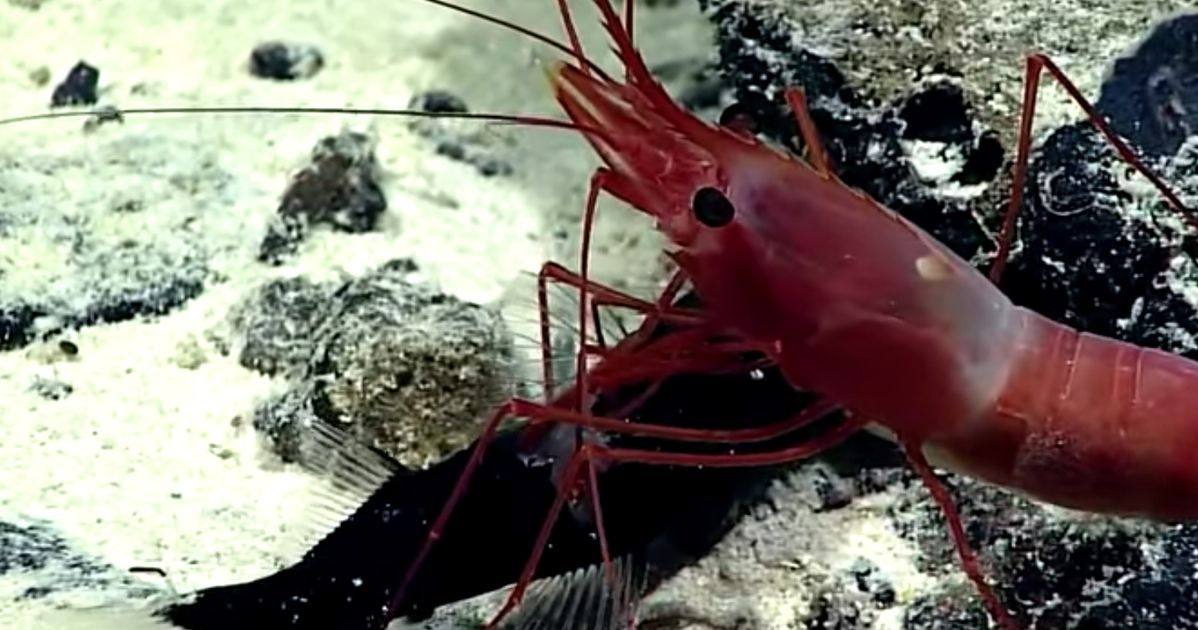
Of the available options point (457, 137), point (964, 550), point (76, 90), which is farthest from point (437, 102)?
point (964, 550)

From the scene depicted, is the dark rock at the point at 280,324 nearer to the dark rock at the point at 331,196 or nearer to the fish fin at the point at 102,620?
the dark rock at the point at 331,196

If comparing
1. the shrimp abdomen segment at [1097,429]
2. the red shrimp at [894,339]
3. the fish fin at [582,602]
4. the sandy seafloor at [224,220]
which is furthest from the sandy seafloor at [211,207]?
the shrimp abdomen segment at [1097,429]

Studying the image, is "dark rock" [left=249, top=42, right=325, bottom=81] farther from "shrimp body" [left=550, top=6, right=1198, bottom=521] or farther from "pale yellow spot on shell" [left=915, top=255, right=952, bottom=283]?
"pale yellow spot on shell" [left=915, top=255, right=952, bottom=283]

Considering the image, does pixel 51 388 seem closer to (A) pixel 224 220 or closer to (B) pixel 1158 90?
(A) pixel 224 220

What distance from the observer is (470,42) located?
5086mm

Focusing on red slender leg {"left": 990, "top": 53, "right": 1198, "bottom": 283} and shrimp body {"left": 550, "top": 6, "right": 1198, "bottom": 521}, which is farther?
red slender leg {"left": 990, "top": 53, "right": 1198, "bottom": 283}

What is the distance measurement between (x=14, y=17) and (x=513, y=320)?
8.57 ft

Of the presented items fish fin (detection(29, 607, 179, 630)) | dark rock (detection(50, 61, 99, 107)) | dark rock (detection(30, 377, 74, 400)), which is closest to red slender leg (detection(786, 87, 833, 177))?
fish fin (detection(29, 607, 179, 630))

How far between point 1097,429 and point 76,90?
3317 mm

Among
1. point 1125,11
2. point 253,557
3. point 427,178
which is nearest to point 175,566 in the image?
point 253,557

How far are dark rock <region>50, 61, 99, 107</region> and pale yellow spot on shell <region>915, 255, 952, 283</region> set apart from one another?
2.97 m

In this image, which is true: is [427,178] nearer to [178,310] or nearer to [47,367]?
[178,310]

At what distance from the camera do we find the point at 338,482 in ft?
8.79

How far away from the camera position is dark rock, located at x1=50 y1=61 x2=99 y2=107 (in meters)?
4.32
